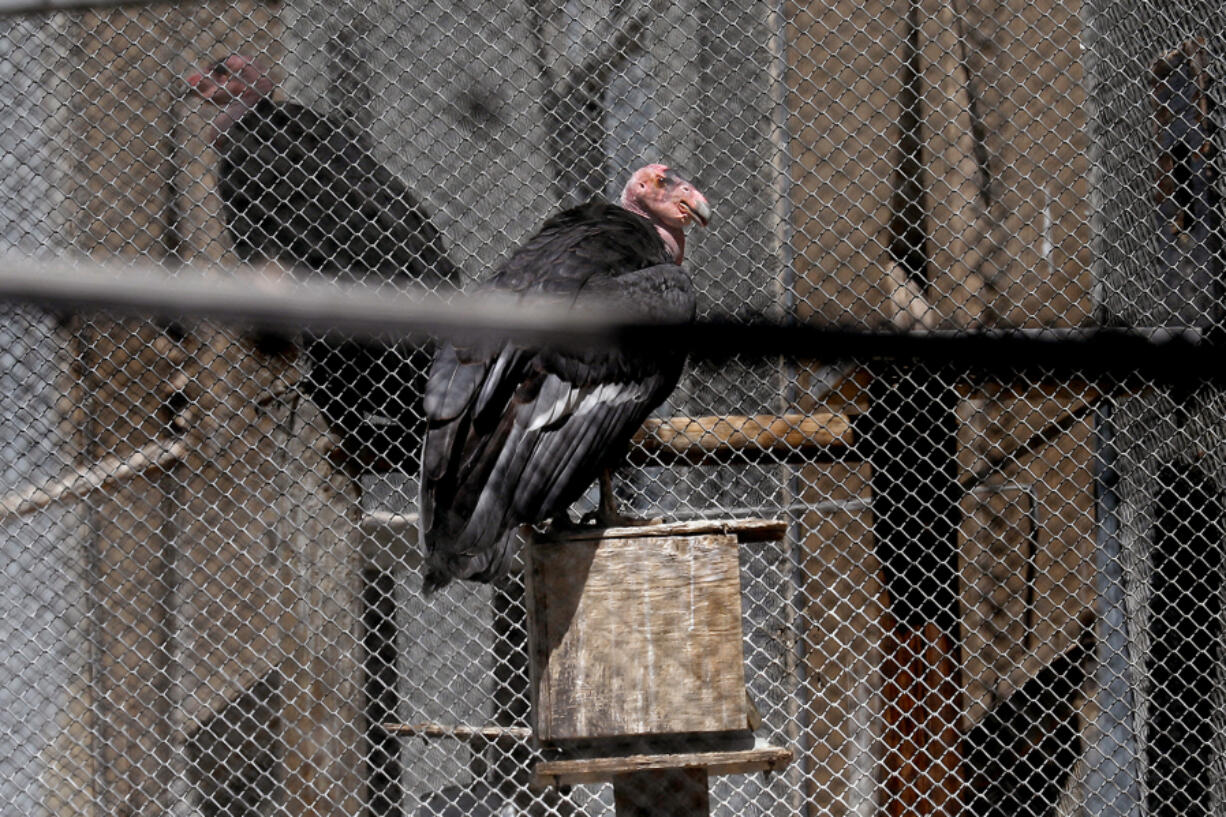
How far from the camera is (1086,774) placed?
125 inches

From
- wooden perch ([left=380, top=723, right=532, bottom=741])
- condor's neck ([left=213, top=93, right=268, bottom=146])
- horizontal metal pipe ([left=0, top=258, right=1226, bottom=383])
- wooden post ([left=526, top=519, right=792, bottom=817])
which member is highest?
condor's neck ([left=213, top=93, right=268, bottom=146])

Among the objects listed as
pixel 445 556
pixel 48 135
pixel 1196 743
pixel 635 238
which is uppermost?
pixel 48 135

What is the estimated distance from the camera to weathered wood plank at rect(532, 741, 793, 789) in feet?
6.25

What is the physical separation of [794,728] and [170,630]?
1765 mm

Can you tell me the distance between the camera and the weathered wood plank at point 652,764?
75.0 inches

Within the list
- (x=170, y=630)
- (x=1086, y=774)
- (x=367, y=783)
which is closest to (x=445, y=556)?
(x=367, y=783)

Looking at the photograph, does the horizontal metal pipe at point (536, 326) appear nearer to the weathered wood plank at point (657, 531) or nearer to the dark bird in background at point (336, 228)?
the weathered wood plank at point (657, 531)

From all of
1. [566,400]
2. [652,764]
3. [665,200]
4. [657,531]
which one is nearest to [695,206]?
[665,200]

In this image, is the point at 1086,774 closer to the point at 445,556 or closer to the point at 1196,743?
the point at 1196,743

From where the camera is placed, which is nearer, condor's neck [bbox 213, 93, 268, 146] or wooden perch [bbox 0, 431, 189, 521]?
wooden perch [bbox 0, 431, 189, 521]

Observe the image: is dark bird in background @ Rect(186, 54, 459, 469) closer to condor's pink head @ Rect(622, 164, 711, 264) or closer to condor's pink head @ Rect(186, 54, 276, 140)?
condor's pink head @ Rect(186, 54, 276, 140)

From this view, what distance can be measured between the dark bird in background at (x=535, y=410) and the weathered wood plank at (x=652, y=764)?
38 centimetres

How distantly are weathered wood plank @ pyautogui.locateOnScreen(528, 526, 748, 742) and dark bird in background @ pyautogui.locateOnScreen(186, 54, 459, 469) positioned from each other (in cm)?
115

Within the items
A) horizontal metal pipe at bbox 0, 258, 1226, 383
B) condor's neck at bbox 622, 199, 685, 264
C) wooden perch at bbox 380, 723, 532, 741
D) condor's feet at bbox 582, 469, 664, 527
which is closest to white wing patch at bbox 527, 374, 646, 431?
condor's feet at bbox 582, 469, 664, 527
